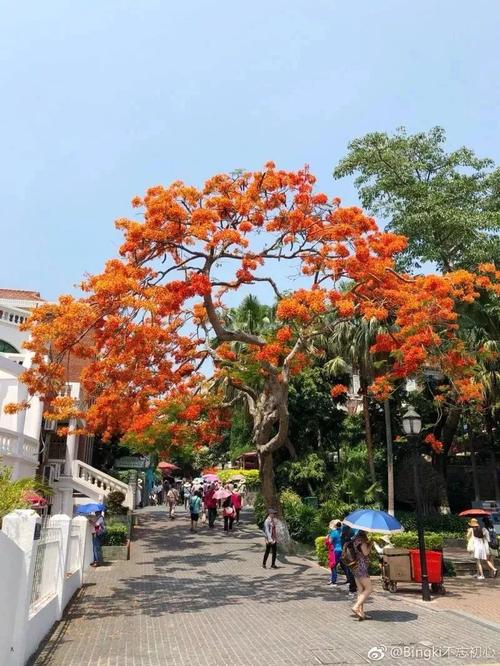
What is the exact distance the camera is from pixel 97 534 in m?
13.7

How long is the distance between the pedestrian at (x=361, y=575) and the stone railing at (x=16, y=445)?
10.1 meters

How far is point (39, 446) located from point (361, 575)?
1407cm

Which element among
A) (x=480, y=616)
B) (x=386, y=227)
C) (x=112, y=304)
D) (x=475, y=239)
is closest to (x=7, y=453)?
(x=112, y=304)

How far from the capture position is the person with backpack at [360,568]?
8.89 metres

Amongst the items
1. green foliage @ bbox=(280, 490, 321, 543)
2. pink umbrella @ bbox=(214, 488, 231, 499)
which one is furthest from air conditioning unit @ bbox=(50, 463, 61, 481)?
green foliage @ bbox=(280, 490, 321, 543)

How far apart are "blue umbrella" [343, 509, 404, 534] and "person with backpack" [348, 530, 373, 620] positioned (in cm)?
15

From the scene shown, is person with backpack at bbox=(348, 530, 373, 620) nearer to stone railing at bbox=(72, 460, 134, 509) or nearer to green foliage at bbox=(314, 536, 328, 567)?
green foliage at bbox=(314, 536, 328, 567)

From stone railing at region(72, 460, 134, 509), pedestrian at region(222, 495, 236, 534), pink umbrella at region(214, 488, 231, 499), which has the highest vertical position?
stone railing at region(72, 460, 134, 509)

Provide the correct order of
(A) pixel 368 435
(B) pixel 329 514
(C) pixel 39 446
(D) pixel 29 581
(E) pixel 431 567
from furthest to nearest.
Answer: (A) pixel 368 435
(C) pixel 39 446
(B) pixel 329 514
(E) pixel 431 567
(D) pixel 29 581

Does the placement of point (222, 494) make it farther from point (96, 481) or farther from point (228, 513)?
point (96, 481)

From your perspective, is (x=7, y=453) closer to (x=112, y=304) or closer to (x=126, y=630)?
(x=112, y=304)

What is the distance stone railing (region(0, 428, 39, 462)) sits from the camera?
15.7m

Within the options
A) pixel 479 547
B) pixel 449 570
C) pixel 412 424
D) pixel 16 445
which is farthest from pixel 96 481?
pixel 412 424

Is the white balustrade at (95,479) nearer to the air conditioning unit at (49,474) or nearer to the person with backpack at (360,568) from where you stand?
the air conditioning unit at (49,474)
